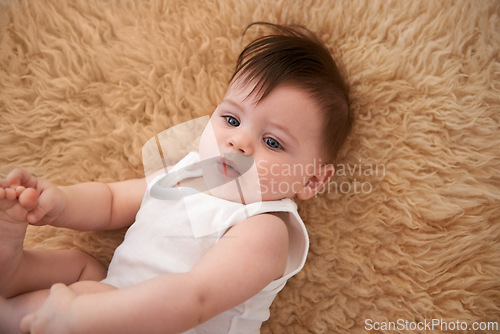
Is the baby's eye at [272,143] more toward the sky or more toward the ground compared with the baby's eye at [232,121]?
more toward the ground

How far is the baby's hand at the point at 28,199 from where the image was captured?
86cm

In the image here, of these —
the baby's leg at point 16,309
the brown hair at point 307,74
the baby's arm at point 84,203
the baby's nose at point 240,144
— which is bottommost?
the baby's leg at point 16,309

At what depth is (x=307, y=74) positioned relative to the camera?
1035 millimetres

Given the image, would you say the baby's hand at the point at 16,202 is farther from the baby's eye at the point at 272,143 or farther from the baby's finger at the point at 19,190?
the baby's eye at the point at 272,143

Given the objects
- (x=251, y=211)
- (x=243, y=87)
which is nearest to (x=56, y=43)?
(x=243, y=87)

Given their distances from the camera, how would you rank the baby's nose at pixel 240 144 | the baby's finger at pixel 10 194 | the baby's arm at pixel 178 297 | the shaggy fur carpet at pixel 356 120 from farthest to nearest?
the shaggy fur carpet at pixel 356 120
the baby's nose at pixel 240 144
the baby's finger at pixel 10 194
the baby's arm at pixel 178 297

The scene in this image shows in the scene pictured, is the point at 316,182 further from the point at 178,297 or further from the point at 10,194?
the point at 10,194

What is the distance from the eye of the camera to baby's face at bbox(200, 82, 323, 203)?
3.28 feet

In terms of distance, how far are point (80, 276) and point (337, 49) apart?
97cm

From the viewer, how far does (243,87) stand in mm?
1054

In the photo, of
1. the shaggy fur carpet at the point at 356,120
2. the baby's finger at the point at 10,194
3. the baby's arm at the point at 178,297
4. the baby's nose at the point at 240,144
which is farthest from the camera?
the shaggy fur carpet at the point at 356,120

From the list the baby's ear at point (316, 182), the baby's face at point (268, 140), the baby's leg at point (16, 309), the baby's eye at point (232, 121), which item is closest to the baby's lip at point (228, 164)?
the baby's face at point (268, 140)

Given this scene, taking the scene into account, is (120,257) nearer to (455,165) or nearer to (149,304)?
(149,304)

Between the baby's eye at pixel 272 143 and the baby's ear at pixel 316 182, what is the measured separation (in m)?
0.15
